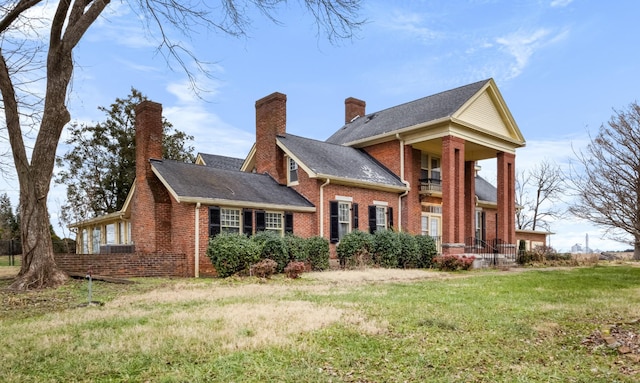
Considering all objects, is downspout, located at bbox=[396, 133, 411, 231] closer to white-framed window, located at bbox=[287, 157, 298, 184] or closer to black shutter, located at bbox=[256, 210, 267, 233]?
white-framed window, located at bbox=[287, 157, 298, 184]

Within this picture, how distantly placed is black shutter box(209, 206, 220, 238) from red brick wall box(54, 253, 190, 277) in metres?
1.31

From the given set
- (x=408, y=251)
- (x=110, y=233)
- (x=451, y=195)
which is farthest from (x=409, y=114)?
(x=110, y=233)

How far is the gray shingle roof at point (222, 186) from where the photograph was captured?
1702cm

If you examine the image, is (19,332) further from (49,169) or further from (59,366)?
(49,169)

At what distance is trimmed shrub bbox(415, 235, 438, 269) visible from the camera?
20359 mm

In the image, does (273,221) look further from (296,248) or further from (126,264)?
(126,264)

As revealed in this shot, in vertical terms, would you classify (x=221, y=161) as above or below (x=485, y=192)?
above

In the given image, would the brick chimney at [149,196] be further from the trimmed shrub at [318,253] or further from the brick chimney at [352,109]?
the brick chimney at [352,109]

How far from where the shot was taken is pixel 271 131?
2248 cm

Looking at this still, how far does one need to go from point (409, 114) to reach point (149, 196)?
14.1 metres

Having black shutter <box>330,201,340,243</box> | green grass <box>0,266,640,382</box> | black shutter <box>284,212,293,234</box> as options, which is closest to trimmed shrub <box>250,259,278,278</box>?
green grass <box>0,266,640,382</box>

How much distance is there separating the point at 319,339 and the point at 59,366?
9.78 feet

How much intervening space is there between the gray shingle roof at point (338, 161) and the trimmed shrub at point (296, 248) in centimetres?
406

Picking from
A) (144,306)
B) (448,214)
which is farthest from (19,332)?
(448,214)
